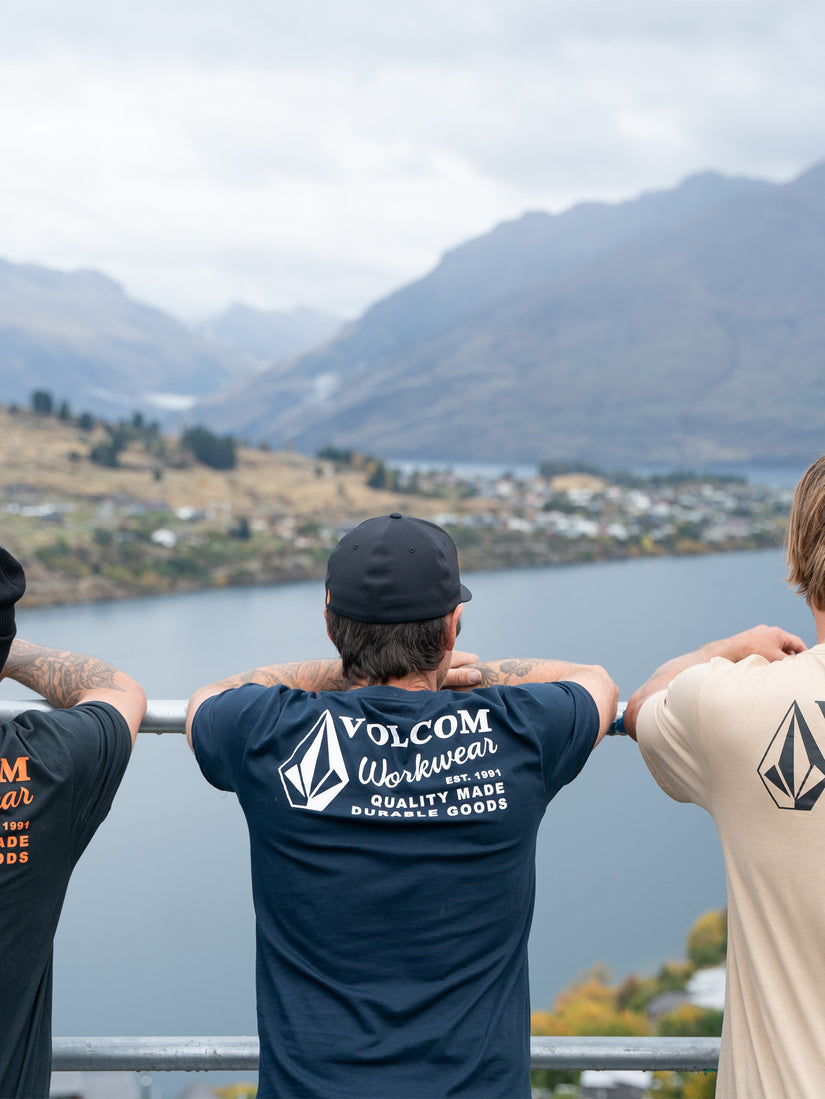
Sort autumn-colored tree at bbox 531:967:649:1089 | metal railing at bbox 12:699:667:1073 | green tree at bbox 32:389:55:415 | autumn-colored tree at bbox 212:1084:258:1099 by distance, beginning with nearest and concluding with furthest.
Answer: metal railing at bbox 12:699:667:1073
autumn-colored tree at bbox 212:1084:258:1099
autumn-colored tree at bbox 531:967:649:1089
green tree at bbox 32:389:55:415

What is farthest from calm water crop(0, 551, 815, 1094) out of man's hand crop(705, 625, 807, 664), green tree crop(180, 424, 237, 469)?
green tree crop(180, 424, 237, 469)

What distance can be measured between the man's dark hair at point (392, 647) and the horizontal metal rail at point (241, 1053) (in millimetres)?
678

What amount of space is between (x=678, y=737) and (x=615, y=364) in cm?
14746

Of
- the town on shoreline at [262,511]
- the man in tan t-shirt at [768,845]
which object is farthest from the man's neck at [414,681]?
the town on shoreline at [262,511]

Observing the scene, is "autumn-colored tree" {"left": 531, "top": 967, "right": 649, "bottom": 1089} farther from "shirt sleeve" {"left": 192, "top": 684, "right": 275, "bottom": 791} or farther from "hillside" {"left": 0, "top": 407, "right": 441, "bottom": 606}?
"hillside" {"left": 0, "top": 407, "right": 441, "bottom": 606}

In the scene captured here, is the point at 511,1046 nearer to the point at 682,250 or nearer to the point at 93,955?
the point at 93,955

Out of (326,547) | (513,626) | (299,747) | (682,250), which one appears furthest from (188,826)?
(682,250)

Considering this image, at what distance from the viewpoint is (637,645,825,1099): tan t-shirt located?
3.69ft

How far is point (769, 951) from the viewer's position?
3.80 ft

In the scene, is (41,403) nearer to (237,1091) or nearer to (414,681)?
(237,1091)

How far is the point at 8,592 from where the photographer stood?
1.24 meters

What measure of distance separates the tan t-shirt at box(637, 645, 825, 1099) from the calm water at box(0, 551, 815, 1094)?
569 mm

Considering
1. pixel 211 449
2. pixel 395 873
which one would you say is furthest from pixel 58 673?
pixel 211 449

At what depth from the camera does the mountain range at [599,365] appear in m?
114
